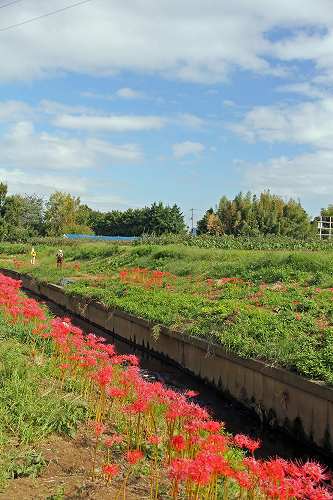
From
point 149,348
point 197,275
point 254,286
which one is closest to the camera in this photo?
point 149,348

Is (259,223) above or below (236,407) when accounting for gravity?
above

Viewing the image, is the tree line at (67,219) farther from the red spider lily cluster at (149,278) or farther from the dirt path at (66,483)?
the dirt path at (66,483)

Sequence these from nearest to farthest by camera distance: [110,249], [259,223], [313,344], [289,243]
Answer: [313,344] < [110,249] < [289,243] < [259,223]

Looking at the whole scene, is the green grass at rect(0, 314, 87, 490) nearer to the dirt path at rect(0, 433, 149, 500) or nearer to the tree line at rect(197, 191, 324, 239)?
the dirt path at rect(0, 433, 149, 500)

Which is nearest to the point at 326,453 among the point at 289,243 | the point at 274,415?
the point at 274,415

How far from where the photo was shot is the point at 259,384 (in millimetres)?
9141

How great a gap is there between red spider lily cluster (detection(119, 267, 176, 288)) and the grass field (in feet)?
0.12

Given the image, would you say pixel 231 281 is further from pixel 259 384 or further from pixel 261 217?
pixel 261 217

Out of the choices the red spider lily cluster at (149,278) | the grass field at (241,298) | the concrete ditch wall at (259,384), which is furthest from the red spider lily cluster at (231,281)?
the concrete ditch wall at (259,384)

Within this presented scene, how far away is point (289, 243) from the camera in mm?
34750

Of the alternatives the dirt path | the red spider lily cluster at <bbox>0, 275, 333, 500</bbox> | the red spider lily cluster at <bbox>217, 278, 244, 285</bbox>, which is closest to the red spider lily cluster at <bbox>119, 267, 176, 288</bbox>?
the red spider lily cluster at <bbox>217, 278, 244, 285</bbox>

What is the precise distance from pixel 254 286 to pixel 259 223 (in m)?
41.0

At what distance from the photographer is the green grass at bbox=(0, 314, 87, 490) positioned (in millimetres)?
4766

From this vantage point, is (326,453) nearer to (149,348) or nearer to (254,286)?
(149,348)
